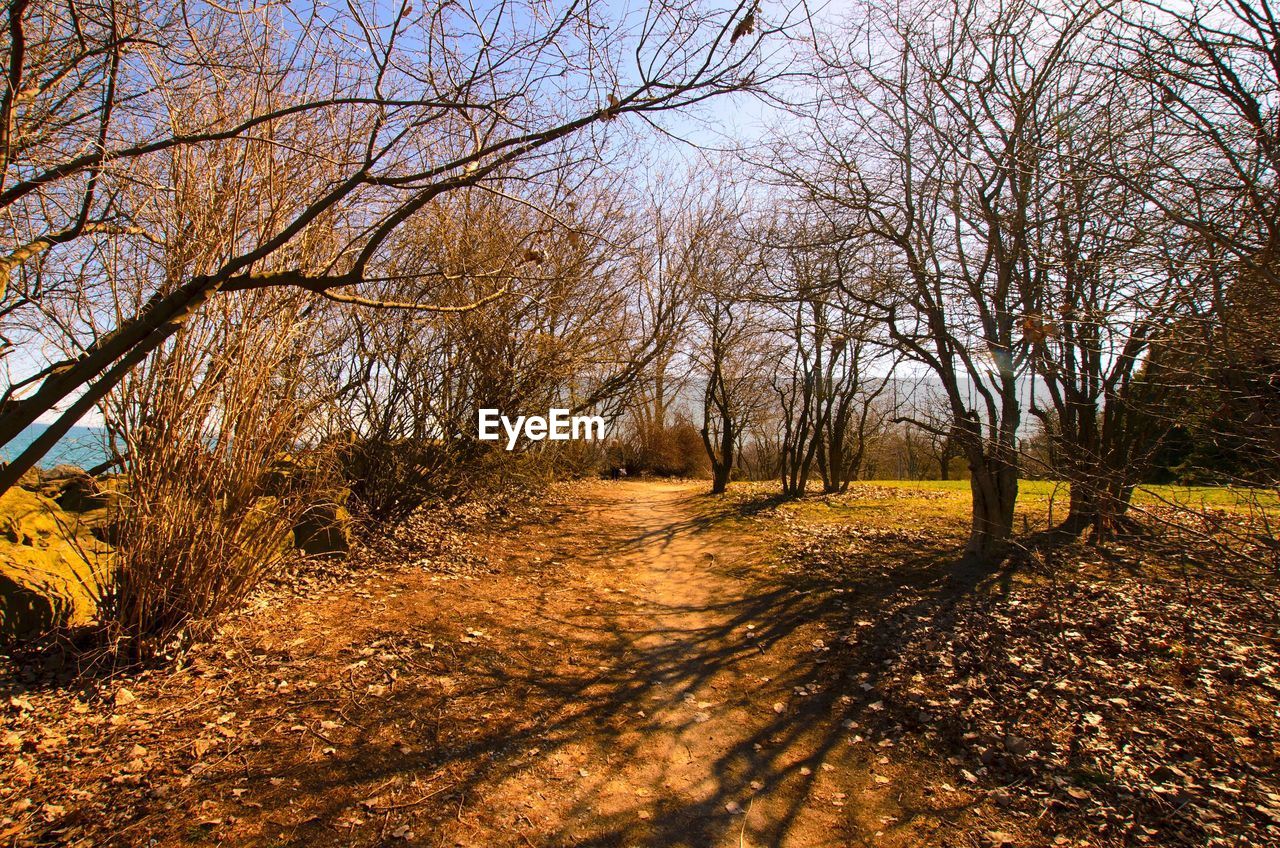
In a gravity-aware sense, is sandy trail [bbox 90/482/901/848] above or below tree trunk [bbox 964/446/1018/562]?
below

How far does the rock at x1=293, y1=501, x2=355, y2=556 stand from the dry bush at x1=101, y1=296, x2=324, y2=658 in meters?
1.68

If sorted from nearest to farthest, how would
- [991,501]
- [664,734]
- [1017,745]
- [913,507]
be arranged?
[1017,745] → [664,734] → [991,501] → [913,507]

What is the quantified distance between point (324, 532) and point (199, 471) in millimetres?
2627

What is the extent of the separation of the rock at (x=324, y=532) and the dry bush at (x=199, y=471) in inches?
66.0

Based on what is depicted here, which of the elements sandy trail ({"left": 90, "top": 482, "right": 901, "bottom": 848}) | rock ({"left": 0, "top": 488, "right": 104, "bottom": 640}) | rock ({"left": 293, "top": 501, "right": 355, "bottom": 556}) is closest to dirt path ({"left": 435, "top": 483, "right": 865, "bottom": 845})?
sandy trail ({"left": 90, "top": 482, "right": 901, "bottom": 848})

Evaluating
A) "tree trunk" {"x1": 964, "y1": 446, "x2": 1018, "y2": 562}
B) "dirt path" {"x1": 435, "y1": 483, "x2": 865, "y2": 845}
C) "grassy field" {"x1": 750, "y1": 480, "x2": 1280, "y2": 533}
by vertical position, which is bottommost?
"dirt path" {"x1": 435, "y1": 483, "x2": 865, "y2": 845}

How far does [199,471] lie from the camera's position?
3.95m

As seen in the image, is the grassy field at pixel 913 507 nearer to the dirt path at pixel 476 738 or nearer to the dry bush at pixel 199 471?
the dirt path at pixel 476 738

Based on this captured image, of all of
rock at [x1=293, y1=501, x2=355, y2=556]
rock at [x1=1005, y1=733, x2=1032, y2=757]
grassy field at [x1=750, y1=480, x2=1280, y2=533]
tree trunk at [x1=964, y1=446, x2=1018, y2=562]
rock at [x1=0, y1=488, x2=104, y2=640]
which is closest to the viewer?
rock at [x1=1005, y1=733, x2=1032, y2=757]

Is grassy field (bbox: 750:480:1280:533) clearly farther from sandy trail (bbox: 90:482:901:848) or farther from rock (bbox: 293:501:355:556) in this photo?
rock (bbox: 293:501:355:556)

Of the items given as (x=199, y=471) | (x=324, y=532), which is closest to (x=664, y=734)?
(x=199, y=471)

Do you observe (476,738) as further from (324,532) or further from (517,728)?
(324,532)

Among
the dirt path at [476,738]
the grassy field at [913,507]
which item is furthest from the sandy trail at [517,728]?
the grassy field at [913,507]

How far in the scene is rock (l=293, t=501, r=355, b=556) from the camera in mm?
6148
